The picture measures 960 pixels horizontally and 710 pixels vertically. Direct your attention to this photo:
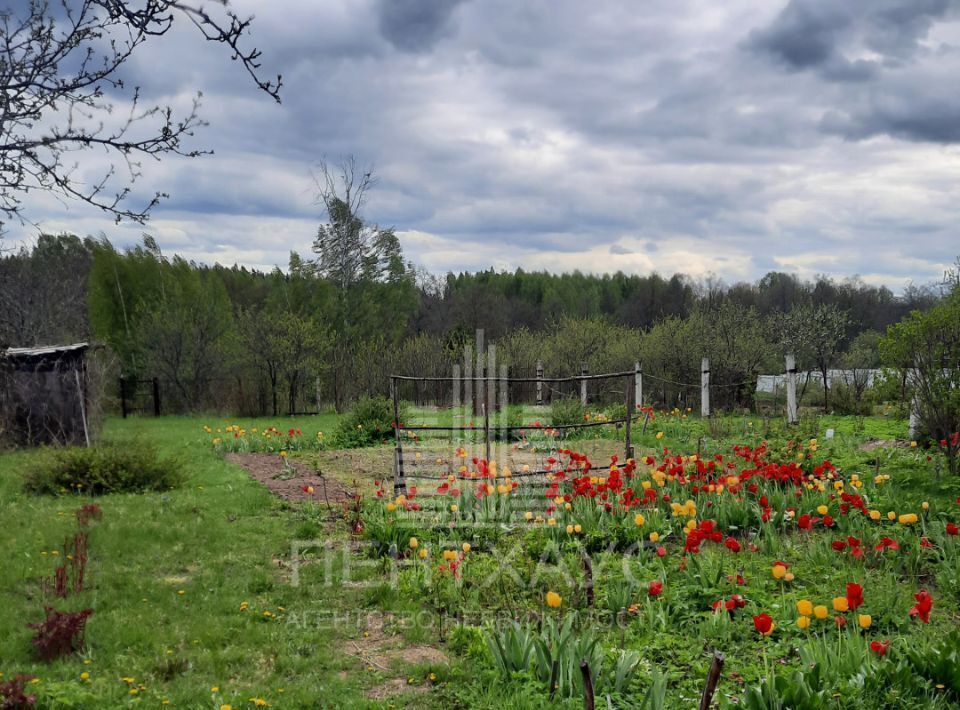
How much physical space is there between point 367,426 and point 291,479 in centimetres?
465

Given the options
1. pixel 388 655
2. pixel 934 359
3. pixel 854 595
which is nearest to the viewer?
pixel 854 595

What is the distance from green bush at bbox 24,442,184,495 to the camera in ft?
30.1

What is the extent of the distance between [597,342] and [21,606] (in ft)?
69.6

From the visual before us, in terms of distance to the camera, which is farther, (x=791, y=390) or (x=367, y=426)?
(x=367, y=426)

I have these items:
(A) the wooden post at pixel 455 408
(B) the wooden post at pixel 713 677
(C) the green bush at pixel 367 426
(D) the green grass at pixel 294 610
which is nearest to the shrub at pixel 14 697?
(D) the green grass at pixel 294 610

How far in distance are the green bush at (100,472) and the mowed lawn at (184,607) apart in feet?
1.21

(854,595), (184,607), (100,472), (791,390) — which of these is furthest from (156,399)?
(854,595)

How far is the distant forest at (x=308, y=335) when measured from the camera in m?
21.9

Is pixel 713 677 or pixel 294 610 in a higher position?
pixel 713 677

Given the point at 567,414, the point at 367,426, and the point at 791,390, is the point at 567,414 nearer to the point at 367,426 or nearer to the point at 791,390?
the point at 367,426

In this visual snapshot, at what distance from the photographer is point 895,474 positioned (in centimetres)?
782

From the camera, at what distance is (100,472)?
9.28m

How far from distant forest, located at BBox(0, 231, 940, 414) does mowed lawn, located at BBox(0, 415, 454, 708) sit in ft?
42.7

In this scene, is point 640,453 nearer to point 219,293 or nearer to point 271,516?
point 271,516
